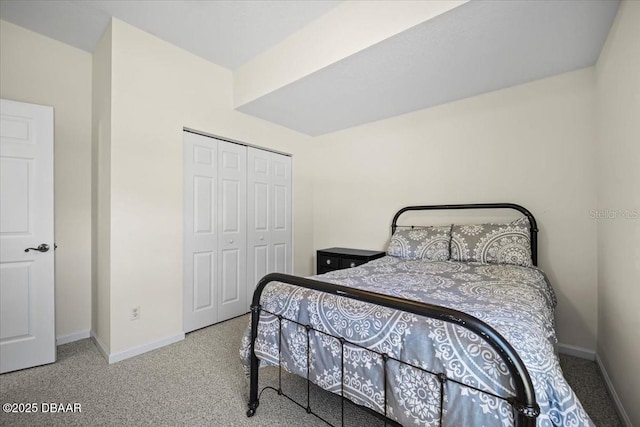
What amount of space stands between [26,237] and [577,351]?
4.40 metres

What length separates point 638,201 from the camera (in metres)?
1.32

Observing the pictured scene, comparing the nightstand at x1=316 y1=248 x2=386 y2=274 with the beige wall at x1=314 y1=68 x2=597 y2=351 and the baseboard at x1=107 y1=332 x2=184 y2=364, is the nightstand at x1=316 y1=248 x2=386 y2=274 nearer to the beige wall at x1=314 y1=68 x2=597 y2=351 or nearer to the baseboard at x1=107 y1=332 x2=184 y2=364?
the beige wall at x1=314 y1=68 x2=597 y2=351

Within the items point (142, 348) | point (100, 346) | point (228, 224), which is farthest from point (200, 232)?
point (100, 346)

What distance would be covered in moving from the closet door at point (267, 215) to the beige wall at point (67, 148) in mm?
1532

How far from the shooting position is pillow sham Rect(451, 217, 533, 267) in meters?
2.14

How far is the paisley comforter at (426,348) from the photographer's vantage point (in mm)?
871

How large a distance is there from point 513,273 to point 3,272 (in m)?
3.65

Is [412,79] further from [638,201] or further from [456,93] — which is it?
[638,201]

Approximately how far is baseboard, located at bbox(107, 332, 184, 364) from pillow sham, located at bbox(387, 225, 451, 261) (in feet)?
7.07

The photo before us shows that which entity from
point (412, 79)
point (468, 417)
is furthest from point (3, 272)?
point (412, 79)

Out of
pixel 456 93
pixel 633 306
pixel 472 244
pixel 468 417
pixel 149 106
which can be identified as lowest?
pixel 468 417

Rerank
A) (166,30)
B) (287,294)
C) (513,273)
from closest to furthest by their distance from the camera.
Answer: (287,294), (513,273), (166,30)

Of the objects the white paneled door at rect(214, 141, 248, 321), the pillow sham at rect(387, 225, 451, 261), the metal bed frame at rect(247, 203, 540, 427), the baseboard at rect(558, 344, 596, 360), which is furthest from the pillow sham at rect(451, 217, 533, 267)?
the white paneled door at rect(214, 141, 248, 321)

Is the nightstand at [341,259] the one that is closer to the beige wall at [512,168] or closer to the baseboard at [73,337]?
the beige wall at [512,168]
